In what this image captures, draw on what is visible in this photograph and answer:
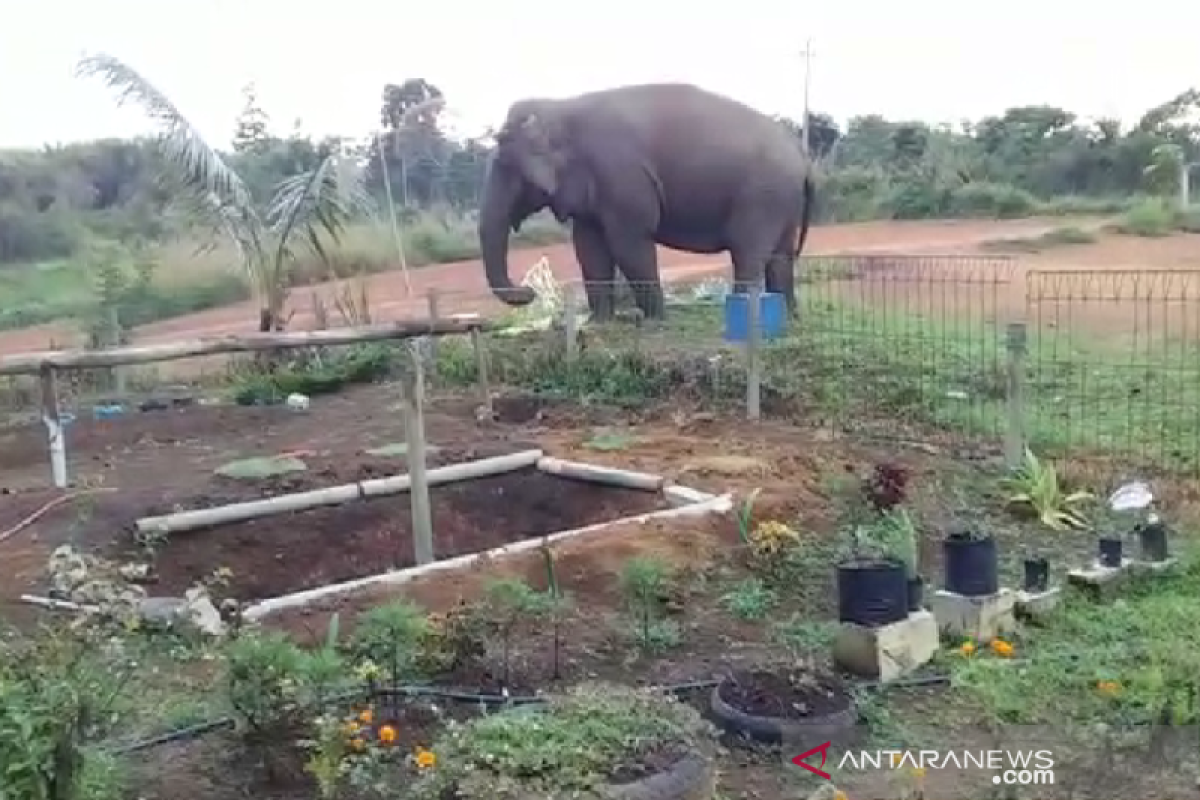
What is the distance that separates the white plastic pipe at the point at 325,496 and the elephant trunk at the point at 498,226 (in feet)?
16.3

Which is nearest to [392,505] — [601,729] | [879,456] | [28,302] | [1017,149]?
[879,456]

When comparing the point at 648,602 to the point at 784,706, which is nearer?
the point at 784,706

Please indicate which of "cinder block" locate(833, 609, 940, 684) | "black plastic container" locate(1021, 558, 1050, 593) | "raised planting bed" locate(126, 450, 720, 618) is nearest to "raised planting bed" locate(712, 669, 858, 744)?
"cinder block" locate(833, 609, 940, 684)

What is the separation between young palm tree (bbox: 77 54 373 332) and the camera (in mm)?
12781

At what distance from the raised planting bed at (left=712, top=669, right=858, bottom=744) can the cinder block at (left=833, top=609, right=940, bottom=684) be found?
0.29 m

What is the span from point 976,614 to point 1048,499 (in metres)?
1.95

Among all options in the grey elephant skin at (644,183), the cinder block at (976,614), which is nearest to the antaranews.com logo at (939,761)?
the cinder block at (976,614)

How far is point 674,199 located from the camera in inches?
518

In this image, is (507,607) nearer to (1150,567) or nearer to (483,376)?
(1150,567)

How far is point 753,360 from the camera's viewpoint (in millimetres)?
9289

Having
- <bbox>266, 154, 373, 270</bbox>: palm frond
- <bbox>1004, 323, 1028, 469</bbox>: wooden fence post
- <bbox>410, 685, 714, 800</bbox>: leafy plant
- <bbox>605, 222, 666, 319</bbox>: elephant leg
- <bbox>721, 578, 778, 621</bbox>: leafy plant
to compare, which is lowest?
<bbox>721, 578, 778, 621</bbox>: leafy plant

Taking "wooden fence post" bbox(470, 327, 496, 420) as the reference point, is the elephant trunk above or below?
above

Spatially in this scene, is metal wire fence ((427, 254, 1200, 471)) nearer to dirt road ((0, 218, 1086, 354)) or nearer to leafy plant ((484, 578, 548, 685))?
leafy plant ((484, 578, 548, 685))

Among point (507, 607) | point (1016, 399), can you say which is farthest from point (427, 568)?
point (1016, 399)
